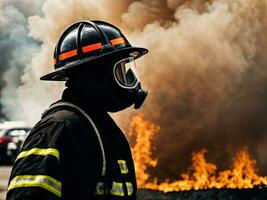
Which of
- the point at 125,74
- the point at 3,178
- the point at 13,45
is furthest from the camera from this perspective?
the point at 13,45

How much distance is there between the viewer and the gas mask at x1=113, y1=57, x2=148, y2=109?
7.10 feet

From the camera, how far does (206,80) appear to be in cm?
1552

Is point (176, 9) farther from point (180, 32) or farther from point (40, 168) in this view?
point (40, 168)

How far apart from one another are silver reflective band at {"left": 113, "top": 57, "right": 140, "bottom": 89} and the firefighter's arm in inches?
18.1

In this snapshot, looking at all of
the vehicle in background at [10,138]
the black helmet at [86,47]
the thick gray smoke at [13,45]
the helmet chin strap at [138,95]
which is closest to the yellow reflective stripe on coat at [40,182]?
the black helmet at [86,47]

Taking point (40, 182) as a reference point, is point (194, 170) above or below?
above

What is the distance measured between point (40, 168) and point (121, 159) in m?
0.41

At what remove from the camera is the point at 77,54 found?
2.12 metres

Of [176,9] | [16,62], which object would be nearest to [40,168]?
[176,9]

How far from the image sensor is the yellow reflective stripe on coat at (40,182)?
5.48 ft

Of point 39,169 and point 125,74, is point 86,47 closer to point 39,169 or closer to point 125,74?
point 125,74

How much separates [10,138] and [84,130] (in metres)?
13.8

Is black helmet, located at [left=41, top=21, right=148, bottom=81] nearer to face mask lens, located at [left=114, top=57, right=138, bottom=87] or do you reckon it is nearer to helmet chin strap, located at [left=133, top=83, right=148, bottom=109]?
face mask lens, located at [left=114, top=57, right=138, bottom=87]

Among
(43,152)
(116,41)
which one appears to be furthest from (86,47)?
(43,152)
